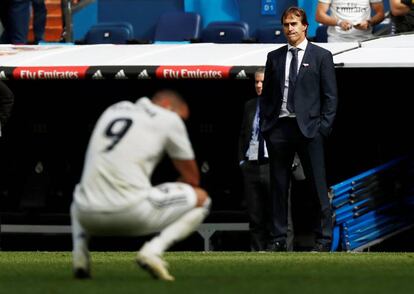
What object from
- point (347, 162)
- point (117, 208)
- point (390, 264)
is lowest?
point (347, 162)

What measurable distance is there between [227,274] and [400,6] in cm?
697

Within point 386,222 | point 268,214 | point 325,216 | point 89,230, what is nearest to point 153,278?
point 89,230

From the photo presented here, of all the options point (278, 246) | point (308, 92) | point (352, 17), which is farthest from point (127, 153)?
point (352, 17)

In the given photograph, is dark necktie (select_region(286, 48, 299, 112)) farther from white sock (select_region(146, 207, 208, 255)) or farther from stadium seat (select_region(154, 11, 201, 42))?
stadium seat (select_region(154, 11, 201, 42))

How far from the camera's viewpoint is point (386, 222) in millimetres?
16266

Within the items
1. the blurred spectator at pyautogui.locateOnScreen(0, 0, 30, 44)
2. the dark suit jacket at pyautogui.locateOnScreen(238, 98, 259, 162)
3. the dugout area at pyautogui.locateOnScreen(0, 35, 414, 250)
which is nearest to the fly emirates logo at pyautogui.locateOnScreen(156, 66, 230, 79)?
the dugout area at pyautogui.locateOnScreen(0, 35, 414, 250)

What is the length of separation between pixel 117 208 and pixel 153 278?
0.75 metres

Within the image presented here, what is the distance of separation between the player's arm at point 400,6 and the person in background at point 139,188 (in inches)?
303

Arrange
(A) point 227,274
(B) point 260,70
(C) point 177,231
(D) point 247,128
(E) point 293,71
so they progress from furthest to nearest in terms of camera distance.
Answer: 1. (D) point 247,128
2. (B) point 260,70
3. (E) point 293,71
4. (A) point 227,274
5. (C) point 177,231

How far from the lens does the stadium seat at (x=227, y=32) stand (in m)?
17.9

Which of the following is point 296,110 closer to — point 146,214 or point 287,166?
point 287,166

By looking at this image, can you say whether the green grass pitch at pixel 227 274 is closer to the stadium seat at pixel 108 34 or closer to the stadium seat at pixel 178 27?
the stadium seat at pixel 178 27

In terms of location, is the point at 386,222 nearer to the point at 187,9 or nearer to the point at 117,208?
the point at 187,9

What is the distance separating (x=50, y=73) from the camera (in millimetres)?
15773
